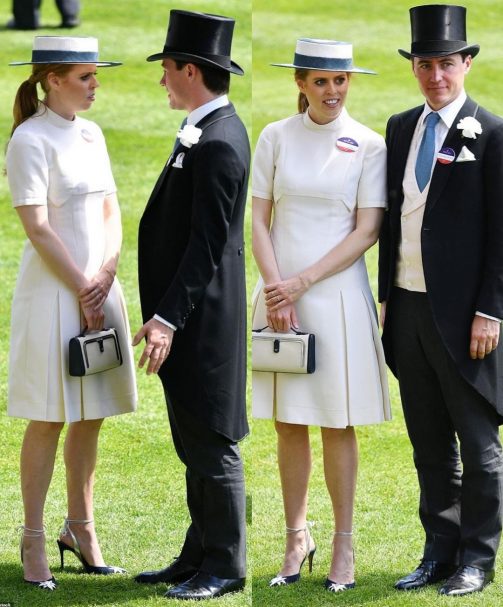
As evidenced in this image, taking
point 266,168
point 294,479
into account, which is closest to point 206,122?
point 266,168

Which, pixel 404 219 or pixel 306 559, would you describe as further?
pixel 306 559

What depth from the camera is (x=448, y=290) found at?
4.55m

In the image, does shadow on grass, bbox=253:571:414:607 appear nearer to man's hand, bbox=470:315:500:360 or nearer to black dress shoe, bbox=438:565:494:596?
black dress shoe, bbox=438:565:494:596

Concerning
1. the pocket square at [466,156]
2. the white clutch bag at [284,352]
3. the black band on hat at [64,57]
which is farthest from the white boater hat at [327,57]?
the white clutch bag at [284,352]

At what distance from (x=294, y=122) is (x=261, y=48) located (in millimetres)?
12648

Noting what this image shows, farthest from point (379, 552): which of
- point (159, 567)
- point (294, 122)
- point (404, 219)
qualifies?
point (294, 122)

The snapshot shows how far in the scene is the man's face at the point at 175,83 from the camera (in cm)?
438

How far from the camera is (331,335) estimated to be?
464 cm

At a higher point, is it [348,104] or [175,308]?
[348,104]

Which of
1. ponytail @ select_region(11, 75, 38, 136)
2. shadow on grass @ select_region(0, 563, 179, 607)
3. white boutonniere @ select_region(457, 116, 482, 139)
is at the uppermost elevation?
ponytail @ select_region(11, 75, 38, 136)

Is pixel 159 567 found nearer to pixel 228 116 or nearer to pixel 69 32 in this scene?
pixel 228 116

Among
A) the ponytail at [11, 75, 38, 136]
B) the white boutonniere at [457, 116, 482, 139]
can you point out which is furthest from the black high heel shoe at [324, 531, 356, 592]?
the ponytail at [11, 75, 38, 136]

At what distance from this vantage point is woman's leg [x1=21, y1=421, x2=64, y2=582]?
186 inches

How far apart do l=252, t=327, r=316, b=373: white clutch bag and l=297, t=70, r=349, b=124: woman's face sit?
0.75 metres
